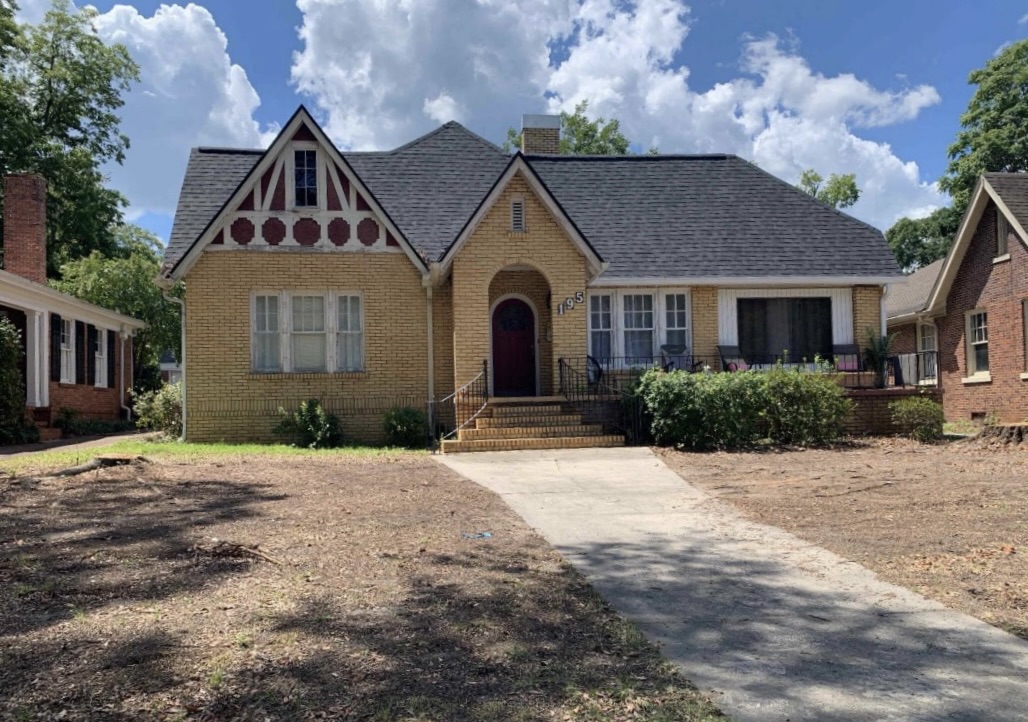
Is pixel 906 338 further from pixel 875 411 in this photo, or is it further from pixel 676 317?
pixel 676 317

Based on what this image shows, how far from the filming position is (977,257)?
22.2 meters

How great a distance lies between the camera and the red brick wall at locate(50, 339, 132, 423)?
820 inches

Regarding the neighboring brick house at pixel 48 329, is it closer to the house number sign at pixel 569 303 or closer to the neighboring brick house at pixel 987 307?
the house number sign at pixel 569 303

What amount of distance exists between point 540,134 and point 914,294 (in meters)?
15.6

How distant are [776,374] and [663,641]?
11.1 meters

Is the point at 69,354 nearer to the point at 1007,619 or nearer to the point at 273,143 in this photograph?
the point at 273,143

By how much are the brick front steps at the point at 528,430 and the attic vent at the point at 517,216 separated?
3.60 m

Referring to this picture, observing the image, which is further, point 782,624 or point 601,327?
point 601,327

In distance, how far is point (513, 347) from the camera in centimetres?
1825

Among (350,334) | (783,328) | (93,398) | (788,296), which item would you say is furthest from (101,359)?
(788,296)

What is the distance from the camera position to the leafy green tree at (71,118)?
3278cm

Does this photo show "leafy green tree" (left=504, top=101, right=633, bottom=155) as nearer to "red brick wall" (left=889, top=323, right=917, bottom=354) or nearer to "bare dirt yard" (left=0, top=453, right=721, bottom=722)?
"red brick wall" (left=889, top=323, right=917, bottom=354)

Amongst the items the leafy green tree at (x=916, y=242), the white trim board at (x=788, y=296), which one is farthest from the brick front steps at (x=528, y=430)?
the leafy green tree at (x=916, y=242)

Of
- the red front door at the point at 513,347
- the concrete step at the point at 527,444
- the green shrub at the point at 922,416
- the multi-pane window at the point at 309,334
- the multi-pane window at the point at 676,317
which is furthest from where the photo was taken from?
the multi-pane window at the point at 676,317
